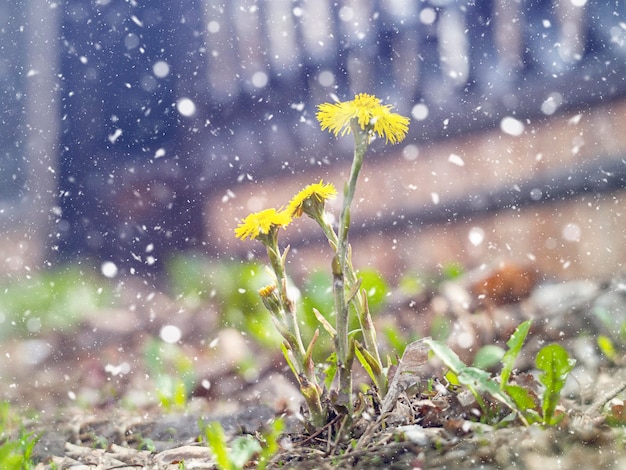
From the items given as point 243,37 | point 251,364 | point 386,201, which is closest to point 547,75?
point 386,201

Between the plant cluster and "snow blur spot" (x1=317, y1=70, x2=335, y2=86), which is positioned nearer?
the plant cluster

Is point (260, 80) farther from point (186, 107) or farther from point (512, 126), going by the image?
point (512, 126)

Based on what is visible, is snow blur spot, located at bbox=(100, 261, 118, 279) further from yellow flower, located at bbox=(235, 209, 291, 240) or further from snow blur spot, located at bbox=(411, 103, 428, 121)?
yellow flower, located at bbox=(235, 209, 291, 240)

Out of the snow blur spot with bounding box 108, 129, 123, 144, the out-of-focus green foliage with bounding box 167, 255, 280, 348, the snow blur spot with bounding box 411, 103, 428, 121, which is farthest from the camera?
the snow blur spot with bounding box 108, 129, 123, 144

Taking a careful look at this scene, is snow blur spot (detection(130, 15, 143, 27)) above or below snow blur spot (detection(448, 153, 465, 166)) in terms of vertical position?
above

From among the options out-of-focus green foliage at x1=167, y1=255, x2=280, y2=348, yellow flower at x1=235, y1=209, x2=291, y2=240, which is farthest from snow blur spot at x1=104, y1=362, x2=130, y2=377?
yellow flower at x1=235, y1=209, x2=291, y2=240

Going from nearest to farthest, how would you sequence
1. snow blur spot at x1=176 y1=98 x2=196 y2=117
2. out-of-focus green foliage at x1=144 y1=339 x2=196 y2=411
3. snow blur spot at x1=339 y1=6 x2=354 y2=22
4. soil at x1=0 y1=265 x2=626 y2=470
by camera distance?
soil at x1=0 y1=265 x2=626 y2=470 → out-of-focus green foliage at x1=144 y1=339 x2=196 y2=411 → snow blur spot at x1=339 y1=6 x2=354 y2=22 → snow blur spot at x1=176 y1=98 x2=196 y2=117

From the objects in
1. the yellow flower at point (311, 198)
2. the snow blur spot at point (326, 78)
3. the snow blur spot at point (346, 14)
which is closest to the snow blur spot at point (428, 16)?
the snow blur spot at point (346, 14)
